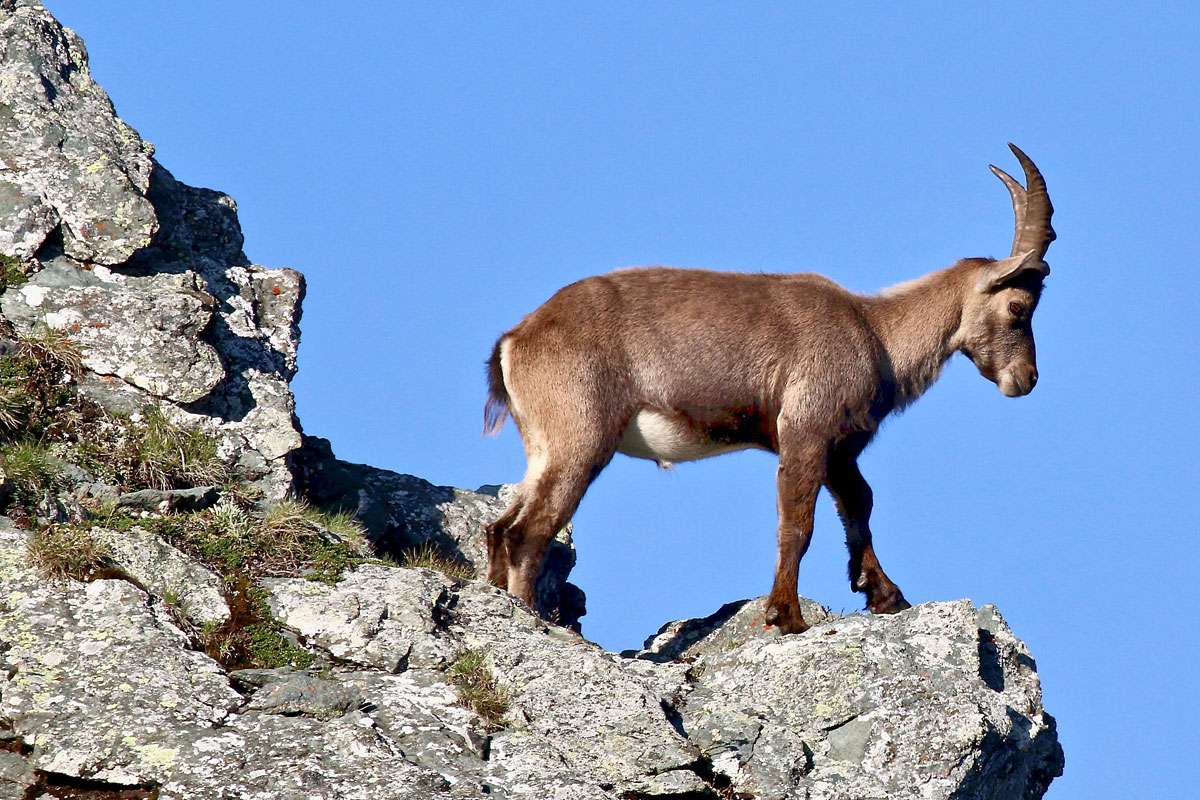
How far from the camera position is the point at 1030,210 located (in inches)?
462

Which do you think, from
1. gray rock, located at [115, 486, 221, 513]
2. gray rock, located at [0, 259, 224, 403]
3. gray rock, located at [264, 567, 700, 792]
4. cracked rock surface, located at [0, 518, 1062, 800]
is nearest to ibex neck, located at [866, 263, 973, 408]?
cracked rock surface, located at [0, 518, 1062, 800]

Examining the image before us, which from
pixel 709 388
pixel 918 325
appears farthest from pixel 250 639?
pixel 918 325

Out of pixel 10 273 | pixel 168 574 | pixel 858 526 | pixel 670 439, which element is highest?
pixel 10 273

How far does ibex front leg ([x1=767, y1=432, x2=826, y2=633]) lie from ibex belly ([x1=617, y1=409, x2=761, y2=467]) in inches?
19.5

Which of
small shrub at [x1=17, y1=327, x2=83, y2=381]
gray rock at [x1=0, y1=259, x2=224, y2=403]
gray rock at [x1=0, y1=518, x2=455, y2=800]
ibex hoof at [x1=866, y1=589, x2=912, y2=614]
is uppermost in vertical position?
→ gray rock at [x1=0, y1=259, x2=224, y2=403]

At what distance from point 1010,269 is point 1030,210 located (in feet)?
1.81

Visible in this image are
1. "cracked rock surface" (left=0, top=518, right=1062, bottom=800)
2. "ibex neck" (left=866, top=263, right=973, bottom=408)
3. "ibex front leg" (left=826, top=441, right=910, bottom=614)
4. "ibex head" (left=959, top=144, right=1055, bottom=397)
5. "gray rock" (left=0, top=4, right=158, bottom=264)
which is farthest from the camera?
"ibex head" (left=959, top=144, right=1055, bottom=397)

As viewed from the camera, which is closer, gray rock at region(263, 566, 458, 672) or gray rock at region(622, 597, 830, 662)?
gray rock at region(263, 566, 458, 672)

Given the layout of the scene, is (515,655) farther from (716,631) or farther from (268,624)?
(716,631)

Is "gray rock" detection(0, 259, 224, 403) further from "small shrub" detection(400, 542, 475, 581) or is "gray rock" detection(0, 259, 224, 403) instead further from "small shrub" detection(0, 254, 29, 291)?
"small shrub" detection(400, 542, 475, 581)

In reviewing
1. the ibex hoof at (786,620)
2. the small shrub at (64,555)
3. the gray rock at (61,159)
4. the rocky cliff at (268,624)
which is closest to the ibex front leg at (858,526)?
the rocky cliff at (268,624)

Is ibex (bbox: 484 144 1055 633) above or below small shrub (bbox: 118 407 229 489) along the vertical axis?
above

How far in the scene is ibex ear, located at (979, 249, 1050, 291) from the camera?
1148cm

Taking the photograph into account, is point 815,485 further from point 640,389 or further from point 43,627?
point 43,627
